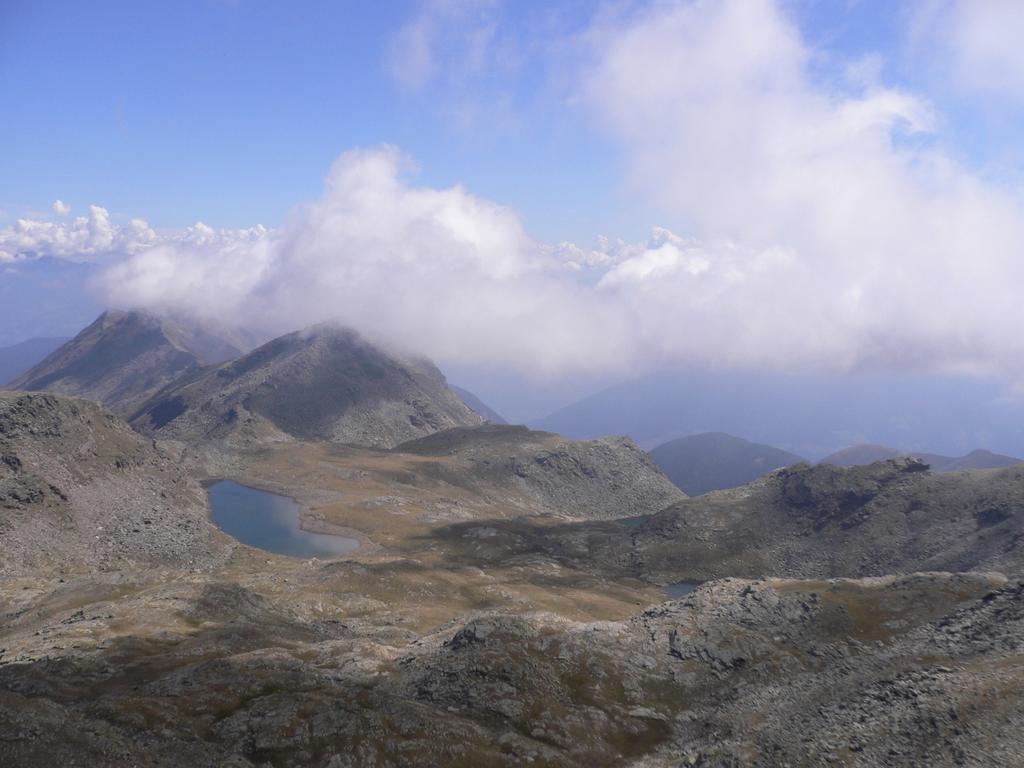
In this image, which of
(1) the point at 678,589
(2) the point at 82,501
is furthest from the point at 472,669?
(2) the point at 82,501

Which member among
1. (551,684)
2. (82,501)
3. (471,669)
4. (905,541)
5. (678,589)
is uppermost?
(905,541)

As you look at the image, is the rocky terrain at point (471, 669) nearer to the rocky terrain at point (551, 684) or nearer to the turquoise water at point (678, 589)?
the rocky terrain at point (551, 684)

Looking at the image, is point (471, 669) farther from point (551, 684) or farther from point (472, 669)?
point (551, 684)

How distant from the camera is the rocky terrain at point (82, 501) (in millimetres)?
138375

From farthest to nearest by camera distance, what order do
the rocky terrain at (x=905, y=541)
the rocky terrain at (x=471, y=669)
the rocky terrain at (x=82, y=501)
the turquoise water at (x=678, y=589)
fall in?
the turquoise water at (x=678, y=589) → the rocky terrain at (x=905, y=541) → the rocky terrain at (x=82, y=501) → the rocky terrain at (x=471, y=669)

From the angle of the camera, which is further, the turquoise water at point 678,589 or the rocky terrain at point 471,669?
the turquoise water at point 678,589

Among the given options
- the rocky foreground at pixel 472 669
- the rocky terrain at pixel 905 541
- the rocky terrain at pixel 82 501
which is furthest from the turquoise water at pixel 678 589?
the rocky terrain at pixel 82 501

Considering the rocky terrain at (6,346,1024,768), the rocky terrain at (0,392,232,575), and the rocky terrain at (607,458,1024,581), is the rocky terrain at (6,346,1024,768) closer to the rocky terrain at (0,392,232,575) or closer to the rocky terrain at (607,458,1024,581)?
the rocky terrain at (0,392,232,575)

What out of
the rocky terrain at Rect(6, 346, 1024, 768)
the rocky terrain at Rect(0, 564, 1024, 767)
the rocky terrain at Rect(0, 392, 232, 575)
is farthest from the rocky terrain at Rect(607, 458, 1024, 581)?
the rocky terrain at Rect(0, 392, 232, 575)

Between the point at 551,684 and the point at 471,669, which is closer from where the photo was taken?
the point at 471,669

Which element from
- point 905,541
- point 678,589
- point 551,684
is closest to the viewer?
point 551,684

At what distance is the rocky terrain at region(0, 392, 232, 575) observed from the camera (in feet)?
454

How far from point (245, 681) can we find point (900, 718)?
6645cm

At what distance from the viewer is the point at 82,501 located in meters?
158
